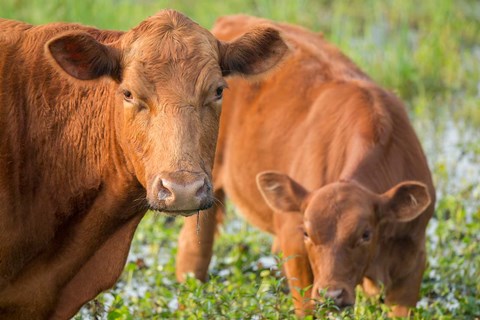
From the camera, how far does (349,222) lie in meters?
7.10

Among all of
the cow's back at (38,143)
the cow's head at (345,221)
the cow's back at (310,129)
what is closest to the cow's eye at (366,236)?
the cow's head at (345,221)

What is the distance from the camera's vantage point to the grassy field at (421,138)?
692 centimetres

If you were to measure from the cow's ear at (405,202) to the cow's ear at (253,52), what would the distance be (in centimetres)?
168

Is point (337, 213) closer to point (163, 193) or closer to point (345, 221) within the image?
point (345, 221)

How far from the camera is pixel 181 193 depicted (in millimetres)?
5051

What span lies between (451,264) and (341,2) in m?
6.59

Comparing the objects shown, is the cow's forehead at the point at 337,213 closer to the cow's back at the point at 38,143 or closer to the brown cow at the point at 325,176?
the brown cow at the point at 325,176

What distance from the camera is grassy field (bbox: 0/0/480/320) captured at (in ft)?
22.7

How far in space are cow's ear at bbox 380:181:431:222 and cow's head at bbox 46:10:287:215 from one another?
2.06 m

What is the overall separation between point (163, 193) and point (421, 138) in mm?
6116

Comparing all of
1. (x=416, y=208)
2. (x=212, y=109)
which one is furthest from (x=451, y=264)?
(x=212, y=109)

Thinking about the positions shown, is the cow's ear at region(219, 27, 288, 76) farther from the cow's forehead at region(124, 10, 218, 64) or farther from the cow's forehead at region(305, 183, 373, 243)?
the cow's forehead at region(305, 183, 373, 243)

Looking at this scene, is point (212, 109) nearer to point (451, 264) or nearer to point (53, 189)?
point (53, 189)

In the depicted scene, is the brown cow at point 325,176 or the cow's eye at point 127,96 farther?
the brown cow at point 325,176
